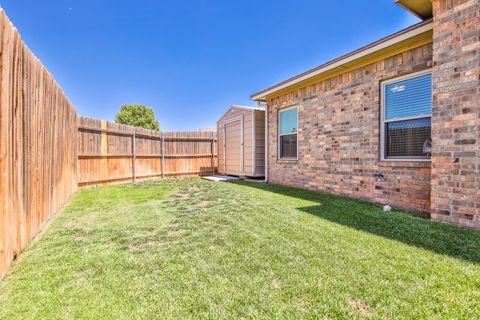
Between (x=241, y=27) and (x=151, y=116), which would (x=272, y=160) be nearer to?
(x=241, y=27)

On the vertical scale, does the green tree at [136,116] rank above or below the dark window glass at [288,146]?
above

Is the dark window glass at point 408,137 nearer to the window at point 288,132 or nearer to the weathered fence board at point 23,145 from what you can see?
the window at point 288,132

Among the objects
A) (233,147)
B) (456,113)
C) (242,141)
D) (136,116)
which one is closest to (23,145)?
(456,113)

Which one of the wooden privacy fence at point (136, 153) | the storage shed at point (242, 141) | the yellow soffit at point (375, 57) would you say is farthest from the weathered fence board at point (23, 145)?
the storage shed at point (242, 141)

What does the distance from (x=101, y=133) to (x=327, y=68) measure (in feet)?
24.0

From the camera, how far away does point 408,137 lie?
4.36 m

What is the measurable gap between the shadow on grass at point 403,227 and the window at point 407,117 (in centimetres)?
110

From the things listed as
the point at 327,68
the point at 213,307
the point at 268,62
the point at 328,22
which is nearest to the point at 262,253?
the point at 213,307

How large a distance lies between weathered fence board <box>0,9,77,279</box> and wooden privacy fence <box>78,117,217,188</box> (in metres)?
3.98

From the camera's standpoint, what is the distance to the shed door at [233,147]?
9.55 meters

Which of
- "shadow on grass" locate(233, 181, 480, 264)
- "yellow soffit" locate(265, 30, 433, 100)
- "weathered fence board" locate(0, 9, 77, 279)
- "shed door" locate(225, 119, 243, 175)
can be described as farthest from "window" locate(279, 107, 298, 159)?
"weathered fence board" locate(0, 9, 77, 279)

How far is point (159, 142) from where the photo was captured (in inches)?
416

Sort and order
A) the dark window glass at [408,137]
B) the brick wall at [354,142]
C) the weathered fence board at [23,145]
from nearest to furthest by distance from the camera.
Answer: the weathered fence board at [23,145] → the dark window glass at [408,137] → the brick wall at [354,142]

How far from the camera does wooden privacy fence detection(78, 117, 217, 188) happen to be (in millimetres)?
7804
